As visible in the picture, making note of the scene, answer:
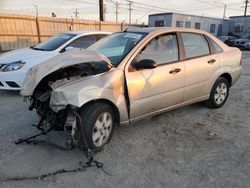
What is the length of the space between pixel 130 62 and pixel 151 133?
1247mm

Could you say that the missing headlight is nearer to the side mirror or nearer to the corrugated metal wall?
the side mirror

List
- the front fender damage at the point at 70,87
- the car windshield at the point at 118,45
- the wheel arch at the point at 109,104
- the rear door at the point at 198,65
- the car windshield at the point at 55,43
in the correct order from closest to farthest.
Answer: the front fender damage at the point at 70,87
the wheel arch at the point at 109,104
the car windshield at the point at 118,45
the rear door at the point at 198,65
the car windshield at the point at 55,43

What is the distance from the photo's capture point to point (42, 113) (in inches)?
136

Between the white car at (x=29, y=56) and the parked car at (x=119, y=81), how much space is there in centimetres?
213

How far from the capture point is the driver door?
357 cm

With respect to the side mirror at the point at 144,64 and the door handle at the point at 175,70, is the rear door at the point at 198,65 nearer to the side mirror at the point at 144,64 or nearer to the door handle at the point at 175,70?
the door handle at the point at 175,70

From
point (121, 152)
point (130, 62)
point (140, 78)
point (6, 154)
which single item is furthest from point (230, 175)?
point (6, 154)

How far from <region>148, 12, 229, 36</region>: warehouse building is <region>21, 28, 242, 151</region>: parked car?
82.0 feet

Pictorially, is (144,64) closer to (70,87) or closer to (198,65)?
(70,87)

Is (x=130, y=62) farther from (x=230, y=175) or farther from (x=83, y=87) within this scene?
(x=230, y=175)

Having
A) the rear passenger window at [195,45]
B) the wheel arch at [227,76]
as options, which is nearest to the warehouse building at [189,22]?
the wheel arch at [227,76]

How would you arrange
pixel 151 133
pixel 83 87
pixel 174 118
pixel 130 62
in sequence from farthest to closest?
pixel 174 118 < pixel 151 133 < pixel 130 62 < pixel 83 87

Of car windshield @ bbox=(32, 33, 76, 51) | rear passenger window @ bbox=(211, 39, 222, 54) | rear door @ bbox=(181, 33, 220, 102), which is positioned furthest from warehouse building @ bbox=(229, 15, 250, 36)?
rear door @ bbox=(181, 33, 220, 102)

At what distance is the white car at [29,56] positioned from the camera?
223 inches
